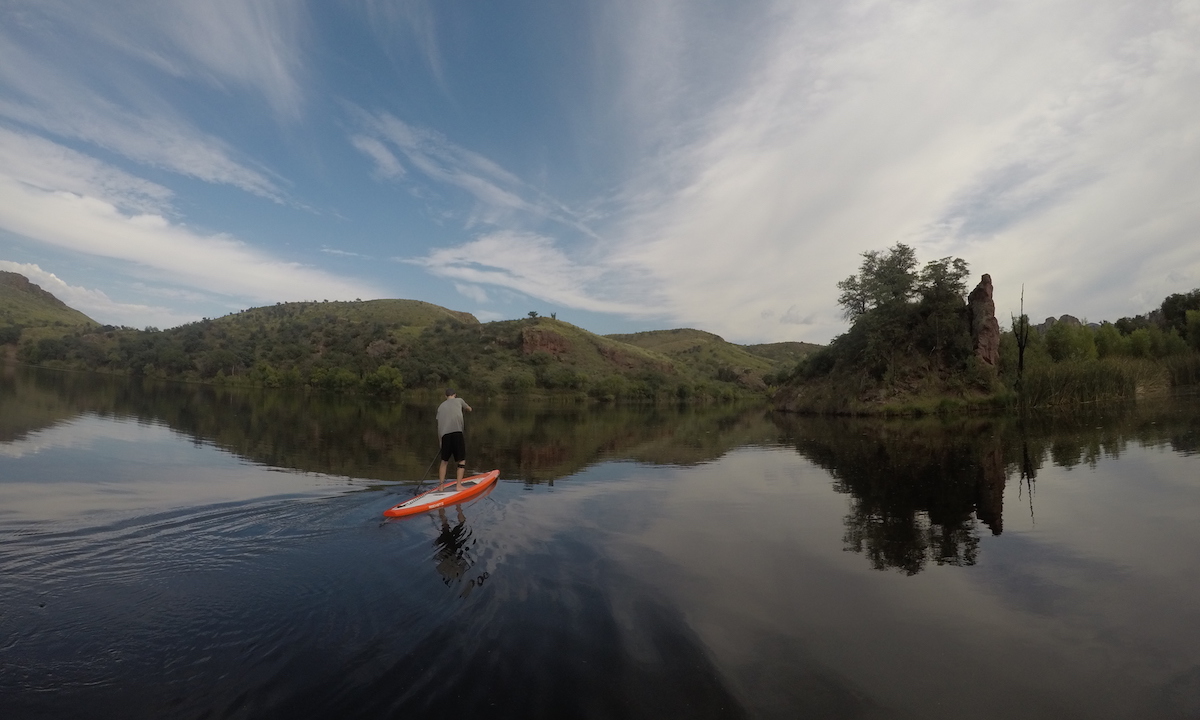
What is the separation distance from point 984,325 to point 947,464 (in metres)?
45.3

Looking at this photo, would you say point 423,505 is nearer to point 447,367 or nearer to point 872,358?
point 872,358

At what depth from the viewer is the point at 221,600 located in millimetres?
7230

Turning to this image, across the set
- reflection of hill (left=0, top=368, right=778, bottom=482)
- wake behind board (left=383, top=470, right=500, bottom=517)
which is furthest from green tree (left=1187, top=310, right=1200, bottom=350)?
wake behind board (left=383, top=470, right=500, bottom=517)

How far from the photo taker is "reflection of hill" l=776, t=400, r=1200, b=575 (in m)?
10.6

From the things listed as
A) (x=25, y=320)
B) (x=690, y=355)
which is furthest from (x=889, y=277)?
(x=25, y=320)

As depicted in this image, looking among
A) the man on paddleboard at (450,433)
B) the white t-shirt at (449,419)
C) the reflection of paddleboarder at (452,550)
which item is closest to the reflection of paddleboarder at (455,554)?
the reflection of paddleboarder at (452,550)

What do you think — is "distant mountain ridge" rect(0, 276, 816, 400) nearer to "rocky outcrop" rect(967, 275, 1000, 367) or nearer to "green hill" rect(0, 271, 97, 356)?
"green hill" rect(0, 271, 97, 356)

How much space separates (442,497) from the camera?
13727 mm

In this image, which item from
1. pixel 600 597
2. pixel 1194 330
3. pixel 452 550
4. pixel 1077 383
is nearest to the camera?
pixel 600 597

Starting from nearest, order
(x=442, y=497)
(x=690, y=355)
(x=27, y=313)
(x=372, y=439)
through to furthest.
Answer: (x=442, y=497) → (x=372, y=439) → (x=27, y=313) → (x=690, y=355)

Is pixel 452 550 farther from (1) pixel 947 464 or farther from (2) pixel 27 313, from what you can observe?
(2) pixel 27 313

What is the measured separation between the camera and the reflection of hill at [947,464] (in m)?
10.6

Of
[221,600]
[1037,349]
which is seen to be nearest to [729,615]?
[221,600]

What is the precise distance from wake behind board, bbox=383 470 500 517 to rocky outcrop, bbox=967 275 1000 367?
188ft
